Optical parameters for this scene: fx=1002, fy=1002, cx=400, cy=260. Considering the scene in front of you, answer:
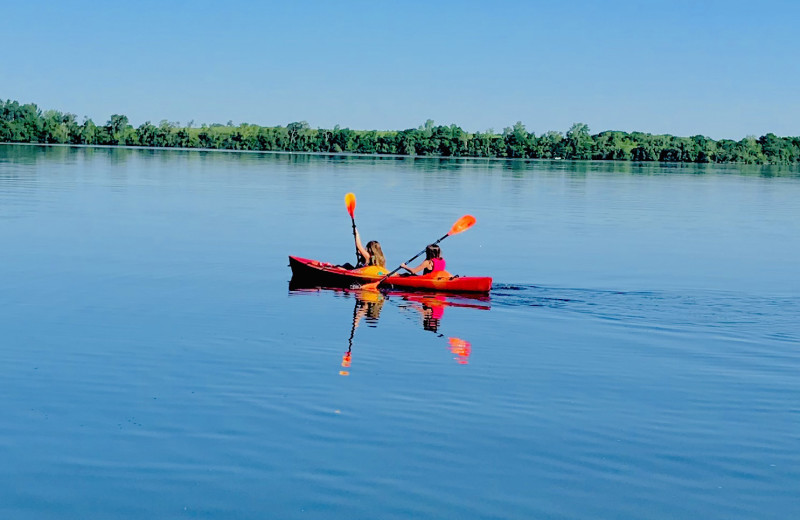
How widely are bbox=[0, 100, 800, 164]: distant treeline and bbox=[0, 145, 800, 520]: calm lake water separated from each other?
5079 inches

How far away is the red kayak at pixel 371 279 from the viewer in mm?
16281

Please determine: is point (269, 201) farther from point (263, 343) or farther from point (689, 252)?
point (263, 343)

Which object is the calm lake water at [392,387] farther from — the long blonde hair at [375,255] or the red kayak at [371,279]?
the long blonde hair at [375,255]

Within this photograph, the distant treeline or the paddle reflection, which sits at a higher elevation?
the distant treeline

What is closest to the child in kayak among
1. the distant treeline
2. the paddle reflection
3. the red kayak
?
the red kayak

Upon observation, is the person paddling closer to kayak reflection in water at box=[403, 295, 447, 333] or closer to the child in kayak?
the child in kayak

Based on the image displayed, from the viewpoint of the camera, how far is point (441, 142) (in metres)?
153

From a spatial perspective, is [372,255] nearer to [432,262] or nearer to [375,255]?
[375,255]

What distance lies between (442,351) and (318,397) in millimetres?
2838

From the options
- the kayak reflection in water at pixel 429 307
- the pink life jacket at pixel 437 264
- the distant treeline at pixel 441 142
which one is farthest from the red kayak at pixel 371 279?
the distant treeline at pixel 441 142

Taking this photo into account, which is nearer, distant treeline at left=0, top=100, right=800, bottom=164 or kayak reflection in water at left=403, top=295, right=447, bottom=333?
kayak reflection in water at left=403, top=295, right=447, bottom=333

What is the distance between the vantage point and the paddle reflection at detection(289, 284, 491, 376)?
1341cm

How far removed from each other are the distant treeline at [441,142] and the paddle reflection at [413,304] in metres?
134

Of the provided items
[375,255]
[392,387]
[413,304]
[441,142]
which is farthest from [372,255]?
[441,142]
